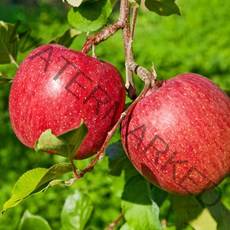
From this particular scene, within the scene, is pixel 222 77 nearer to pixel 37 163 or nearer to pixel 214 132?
pixel 37 163

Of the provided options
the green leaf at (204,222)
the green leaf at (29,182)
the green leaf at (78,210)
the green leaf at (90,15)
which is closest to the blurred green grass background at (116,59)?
the green leaf at (78,210)

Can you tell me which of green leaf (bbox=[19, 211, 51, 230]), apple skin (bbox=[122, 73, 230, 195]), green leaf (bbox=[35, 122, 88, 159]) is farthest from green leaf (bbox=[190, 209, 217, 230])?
green leaf (bbox=[35, 122, 88, 159])

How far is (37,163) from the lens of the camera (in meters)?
3.29

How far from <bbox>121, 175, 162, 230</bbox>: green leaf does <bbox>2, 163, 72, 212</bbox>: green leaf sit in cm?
27

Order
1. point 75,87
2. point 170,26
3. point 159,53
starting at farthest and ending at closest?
point 170,26 < point 159,53 < point 75,87

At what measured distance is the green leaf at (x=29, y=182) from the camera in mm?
919

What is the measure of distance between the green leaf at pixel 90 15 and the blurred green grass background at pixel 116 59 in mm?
369

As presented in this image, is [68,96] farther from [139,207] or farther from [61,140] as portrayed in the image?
[139,207]

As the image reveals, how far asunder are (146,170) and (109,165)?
213 millimetres

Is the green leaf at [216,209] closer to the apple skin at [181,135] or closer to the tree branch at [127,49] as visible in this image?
the apple skin at [181,135]

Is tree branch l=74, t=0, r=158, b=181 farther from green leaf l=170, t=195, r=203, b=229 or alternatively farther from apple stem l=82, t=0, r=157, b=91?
green leaf l=170, t=195, r=203, b=229

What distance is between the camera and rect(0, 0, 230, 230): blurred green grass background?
2977mm

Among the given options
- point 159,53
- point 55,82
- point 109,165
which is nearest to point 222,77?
point 159,53

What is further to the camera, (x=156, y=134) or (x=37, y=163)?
(x=37, y=163)
